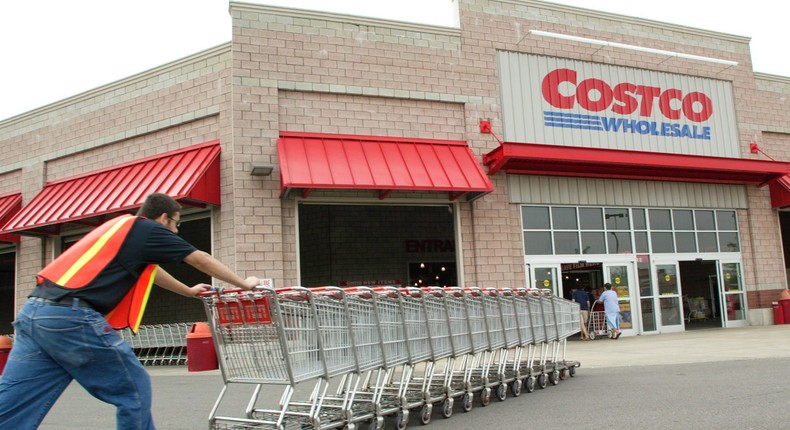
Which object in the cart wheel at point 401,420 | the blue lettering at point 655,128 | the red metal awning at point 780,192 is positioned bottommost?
the cart wheel at point 401,420

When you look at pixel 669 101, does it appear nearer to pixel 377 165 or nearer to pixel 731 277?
pixel 731 277

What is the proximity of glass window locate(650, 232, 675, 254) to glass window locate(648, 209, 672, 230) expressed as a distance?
0.19 meters

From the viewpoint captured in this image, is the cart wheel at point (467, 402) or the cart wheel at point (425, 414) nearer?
the cart wheel at point (425, 414)

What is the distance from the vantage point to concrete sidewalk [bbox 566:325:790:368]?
1168cm

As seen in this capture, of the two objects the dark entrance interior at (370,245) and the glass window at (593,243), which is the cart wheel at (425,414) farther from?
the dark entrance interior at (370,245)

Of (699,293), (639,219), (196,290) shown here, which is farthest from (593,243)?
(196,290)

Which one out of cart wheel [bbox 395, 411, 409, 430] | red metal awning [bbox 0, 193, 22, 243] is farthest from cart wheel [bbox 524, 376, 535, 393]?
red metal awning [bbox 0, 193, 22, 243]

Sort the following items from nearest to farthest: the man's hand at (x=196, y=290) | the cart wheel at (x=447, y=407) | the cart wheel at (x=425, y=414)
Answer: the man's hand at (x=196, y=290) < the cart wheel at (x=425, y=414) < the cart wheel at (x=447, y=407)

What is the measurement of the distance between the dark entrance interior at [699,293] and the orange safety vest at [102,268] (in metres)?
25.9

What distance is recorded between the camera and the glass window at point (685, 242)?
1909 centimetres

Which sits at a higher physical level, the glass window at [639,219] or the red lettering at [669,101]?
the red lettering at [669,101]

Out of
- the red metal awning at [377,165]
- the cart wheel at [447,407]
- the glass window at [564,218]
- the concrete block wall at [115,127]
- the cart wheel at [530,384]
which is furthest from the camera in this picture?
the glass window at [564,218]

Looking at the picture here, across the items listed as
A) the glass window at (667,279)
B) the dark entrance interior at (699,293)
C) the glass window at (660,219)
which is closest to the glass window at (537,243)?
the glass window at (660,219)

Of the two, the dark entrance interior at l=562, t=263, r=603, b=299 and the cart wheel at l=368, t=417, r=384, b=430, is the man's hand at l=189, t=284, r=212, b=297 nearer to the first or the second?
the cart wheel at l=368, t=417, r=384, b=430
